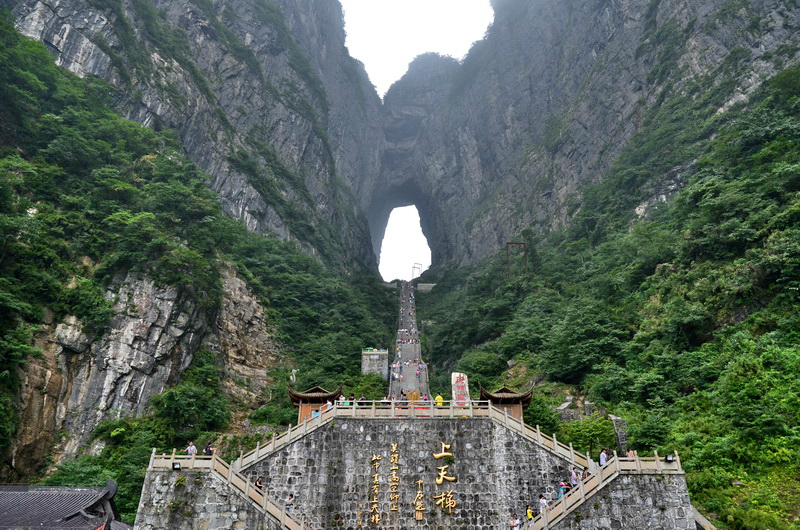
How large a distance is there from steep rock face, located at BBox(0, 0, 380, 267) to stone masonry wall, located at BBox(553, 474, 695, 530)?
34507mm

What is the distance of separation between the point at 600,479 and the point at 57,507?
1303cm

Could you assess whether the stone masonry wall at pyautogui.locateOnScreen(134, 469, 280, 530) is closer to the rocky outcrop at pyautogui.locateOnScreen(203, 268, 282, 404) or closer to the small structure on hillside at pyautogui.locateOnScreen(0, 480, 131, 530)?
the small structure on hillside at pyautogui.locateOnScreen(0, 480, 131, 530)

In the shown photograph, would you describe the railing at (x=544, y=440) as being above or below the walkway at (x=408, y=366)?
below

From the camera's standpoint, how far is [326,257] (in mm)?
50562

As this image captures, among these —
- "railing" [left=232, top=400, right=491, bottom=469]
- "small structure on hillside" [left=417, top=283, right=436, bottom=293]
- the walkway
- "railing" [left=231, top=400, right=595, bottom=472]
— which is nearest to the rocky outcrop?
the walkway

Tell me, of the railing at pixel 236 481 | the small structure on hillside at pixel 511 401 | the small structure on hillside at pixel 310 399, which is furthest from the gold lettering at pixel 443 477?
the small structure on hillside at pixel 310 399

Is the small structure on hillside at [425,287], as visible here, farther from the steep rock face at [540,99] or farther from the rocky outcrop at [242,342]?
the rocky outcrop at [242,342]

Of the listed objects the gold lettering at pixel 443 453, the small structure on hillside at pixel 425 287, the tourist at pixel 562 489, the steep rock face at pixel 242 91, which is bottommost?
the tourist at pixel 562 489

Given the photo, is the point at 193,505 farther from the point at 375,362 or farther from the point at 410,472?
the point at 375,362

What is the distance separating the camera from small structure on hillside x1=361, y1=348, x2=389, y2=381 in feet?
94.4

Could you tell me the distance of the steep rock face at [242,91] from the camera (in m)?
34.1

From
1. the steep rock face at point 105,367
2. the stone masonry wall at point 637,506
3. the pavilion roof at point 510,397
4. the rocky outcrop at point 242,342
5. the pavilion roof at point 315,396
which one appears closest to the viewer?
the stone masonry wall at point 637,506

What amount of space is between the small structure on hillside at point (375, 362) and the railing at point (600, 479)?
56.2 ft

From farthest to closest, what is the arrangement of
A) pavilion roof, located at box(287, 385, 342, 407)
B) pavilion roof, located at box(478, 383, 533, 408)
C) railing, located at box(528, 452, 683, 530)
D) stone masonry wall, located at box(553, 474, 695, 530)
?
pavilion roof, located at box(287, 385, 342, 407) → pavilion roof, located at box(478, 383, 533, 408) → railing, located at box(528, 452, 683, 530) → stone masonry wall, located at box(553, 474, 695, 530)
